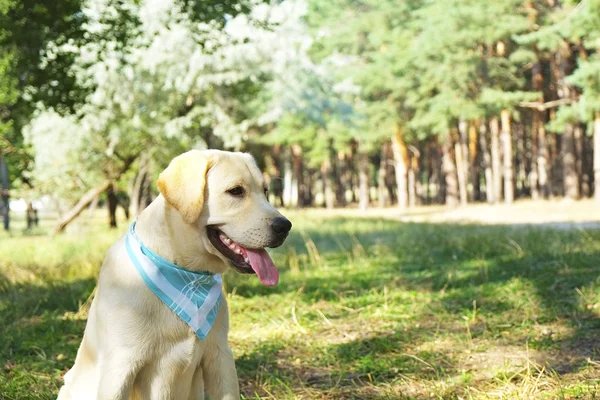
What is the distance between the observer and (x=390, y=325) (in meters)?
6.67

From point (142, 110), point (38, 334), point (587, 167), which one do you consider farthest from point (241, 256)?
point (587, 167)

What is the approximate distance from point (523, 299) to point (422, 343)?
1.87 m

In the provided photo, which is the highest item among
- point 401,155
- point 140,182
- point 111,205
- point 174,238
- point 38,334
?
point 174,238

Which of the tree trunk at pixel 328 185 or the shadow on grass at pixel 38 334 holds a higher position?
the shadow on grass at pixel 38 334

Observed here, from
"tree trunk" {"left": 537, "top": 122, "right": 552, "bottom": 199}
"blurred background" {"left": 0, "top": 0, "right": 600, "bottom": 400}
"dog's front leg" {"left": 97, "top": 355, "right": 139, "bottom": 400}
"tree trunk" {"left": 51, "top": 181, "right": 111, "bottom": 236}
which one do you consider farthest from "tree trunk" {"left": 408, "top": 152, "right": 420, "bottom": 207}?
"dog's front leg" {"left": 97, "top": 355, "right": 139, "bottom": 400}

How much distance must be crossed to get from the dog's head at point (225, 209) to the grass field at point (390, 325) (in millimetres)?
1450

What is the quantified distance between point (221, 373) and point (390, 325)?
137 inches

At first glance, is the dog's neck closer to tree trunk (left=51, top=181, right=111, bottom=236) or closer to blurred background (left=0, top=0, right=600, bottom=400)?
blurred background (left=0, top=0, right=600, bottom=400)

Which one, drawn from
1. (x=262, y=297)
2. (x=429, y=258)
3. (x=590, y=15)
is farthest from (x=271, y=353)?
(x=590, y=15)

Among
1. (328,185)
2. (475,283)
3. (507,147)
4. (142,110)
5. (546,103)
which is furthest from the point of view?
(328,185)

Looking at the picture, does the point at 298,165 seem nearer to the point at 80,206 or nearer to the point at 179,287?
the point at 80,206

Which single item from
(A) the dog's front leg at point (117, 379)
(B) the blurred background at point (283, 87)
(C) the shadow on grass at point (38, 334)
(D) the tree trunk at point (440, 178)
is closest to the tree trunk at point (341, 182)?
(B) the blurred background at point (283, 87)

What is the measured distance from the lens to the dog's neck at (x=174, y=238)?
3.40m

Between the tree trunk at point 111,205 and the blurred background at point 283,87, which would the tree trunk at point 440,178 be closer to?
the blurred background at point 283,87
